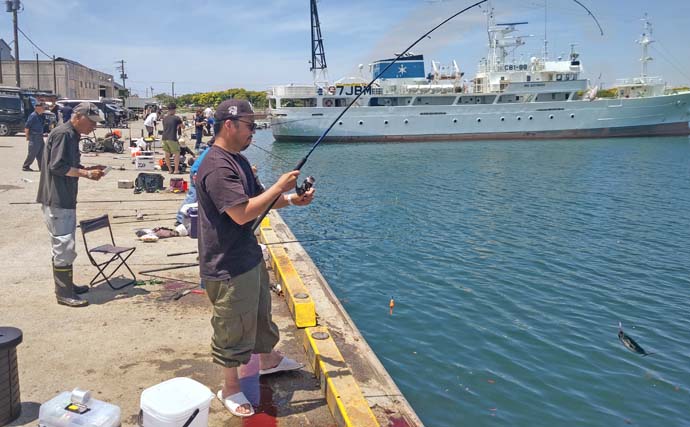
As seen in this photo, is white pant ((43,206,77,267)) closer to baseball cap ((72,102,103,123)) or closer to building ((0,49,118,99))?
baseball cap ((72,102,103,123))

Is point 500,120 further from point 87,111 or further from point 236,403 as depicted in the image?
point 236,403

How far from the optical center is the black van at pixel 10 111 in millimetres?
28141

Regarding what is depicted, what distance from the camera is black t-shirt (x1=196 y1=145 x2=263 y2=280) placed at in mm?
3354

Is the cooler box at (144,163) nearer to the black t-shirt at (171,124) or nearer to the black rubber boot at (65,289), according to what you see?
the black t-shirt at (171,124)

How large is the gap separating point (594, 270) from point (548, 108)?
141 ft

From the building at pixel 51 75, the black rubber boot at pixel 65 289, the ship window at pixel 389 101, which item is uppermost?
the building at pixel 51 75

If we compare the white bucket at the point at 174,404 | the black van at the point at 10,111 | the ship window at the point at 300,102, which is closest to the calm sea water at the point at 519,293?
the white bucket at the point at 174,404

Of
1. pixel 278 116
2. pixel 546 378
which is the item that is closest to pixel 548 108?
pixel 278 116

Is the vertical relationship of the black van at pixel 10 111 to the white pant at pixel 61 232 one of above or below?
above

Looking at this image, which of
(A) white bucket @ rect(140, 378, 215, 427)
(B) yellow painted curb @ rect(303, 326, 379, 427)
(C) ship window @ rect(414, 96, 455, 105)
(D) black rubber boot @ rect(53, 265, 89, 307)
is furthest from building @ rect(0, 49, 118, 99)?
(A) white bucket @ rect(140, 378, 215, 427)

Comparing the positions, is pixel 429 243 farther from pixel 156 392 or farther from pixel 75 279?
pixel 156 392

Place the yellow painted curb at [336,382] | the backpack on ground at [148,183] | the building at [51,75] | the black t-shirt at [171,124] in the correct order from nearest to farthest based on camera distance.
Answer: the yellow painted curb at [336,382] → the backpack on ground at [148,183] → the black t-shirt at [171,124] → the building at [51,75]

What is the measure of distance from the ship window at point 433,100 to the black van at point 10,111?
3208 cm

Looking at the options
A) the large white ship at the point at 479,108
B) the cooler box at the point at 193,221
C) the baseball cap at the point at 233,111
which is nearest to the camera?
the baseball cap at the point at 233,111
